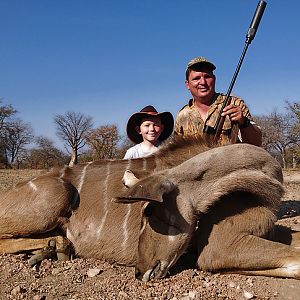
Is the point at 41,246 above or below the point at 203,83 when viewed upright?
below

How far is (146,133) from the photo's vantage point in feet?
19.6

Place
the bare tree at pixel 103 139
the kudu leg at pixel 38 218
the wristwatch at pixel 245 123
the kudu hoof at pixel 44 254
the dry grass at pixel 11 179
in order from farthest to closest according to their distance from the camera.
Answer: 1. the bare tree at pixel 103 139
2. the dry grass at pixel 11 179
3. the wristwatch at pixel 245 123
4. the kudu leg at pixel 38 218
5. the kudu hoof at pixel 44 254

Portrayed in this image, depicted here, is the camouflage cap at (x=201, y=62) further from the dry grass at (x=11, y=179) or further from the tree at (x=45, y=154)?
the tree at (x=45, y=154)

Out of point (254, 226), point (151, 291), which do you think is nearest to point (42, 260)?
point (151, 291)

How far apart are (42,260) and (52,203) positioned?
1.82 feet

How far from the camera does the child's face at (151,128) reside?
595 cm

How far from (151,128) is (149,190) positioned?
273 cm

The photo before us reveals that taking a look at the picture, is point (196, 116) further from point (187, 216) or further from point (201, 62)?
point (187, 216)

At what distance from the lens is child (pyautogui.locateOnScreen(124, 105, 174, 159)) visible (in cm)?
595

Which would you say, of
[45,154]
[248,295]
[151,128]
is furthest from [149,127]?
[45,154]

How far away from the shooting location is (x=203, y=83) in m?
5.36

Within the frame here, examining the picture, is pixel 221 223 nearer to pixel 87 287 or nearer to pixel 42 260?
pixel 87 287

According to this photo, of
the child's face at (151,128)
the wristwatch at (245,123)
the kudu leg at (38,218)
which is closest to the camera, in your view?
the kudu leg at (38,218)

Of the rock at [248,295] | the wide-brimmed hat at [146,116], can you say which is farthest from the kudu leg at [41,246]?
the wide-brimmed hat at [146,116]
